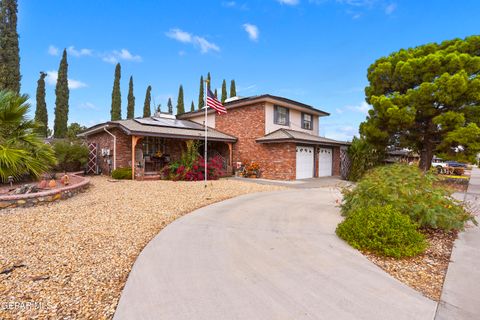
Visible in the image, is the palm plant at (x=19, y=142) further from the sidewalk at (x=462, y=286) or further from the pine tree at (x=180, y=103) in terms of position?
the pine tree at (x=180, y=103)

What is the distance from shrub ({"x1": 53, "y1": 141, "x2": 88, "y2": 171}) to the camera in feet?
45.1

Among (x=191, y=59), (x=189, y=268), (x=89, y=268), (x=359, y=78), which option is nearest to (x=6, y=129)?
(x=89, y=268)

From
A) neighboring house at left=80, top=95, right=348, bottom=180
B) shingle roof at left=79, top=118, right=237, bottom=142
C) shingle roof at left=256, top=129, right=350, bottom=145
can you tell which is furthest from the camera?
neighboring house at left=80, top=95, right=348, bottom=180

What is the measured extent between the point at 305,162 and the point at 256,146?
10.7 ft

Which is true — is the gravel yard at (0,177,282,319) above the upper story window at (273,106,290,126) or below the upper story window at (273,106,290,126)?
below

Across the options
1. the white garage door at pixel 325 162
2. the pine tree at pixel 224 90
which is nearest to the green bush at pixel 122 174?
the white garage door at pixel 325 162

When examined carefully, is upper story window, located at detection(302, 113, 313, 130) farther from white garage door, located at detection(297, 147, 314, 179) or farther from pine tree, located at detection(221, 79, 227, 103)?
pine tree, located at detection(221, 79, 227, 103)

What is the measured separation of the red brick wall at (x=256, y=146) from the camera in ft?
45.6

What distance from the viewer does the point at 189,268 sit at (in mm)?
3133

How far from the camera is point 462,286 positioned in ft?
9.05

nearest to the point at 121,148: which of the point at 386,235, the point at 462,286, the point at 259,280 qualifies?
the point at 259,280

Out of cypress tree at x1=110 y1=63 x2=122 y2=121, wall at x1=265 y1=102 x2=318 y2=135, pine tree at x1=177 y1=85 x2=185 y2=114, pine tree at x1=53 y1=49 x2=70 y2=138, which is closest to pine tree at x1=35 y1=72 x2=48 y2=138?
pine tree at x1=53 y1=49 x2=70 y2=138

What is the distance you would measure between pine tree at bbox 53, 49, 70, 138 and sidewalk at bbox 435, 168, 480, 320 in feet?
111

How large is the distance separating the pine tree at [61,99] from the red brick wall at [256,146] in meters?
21.2
